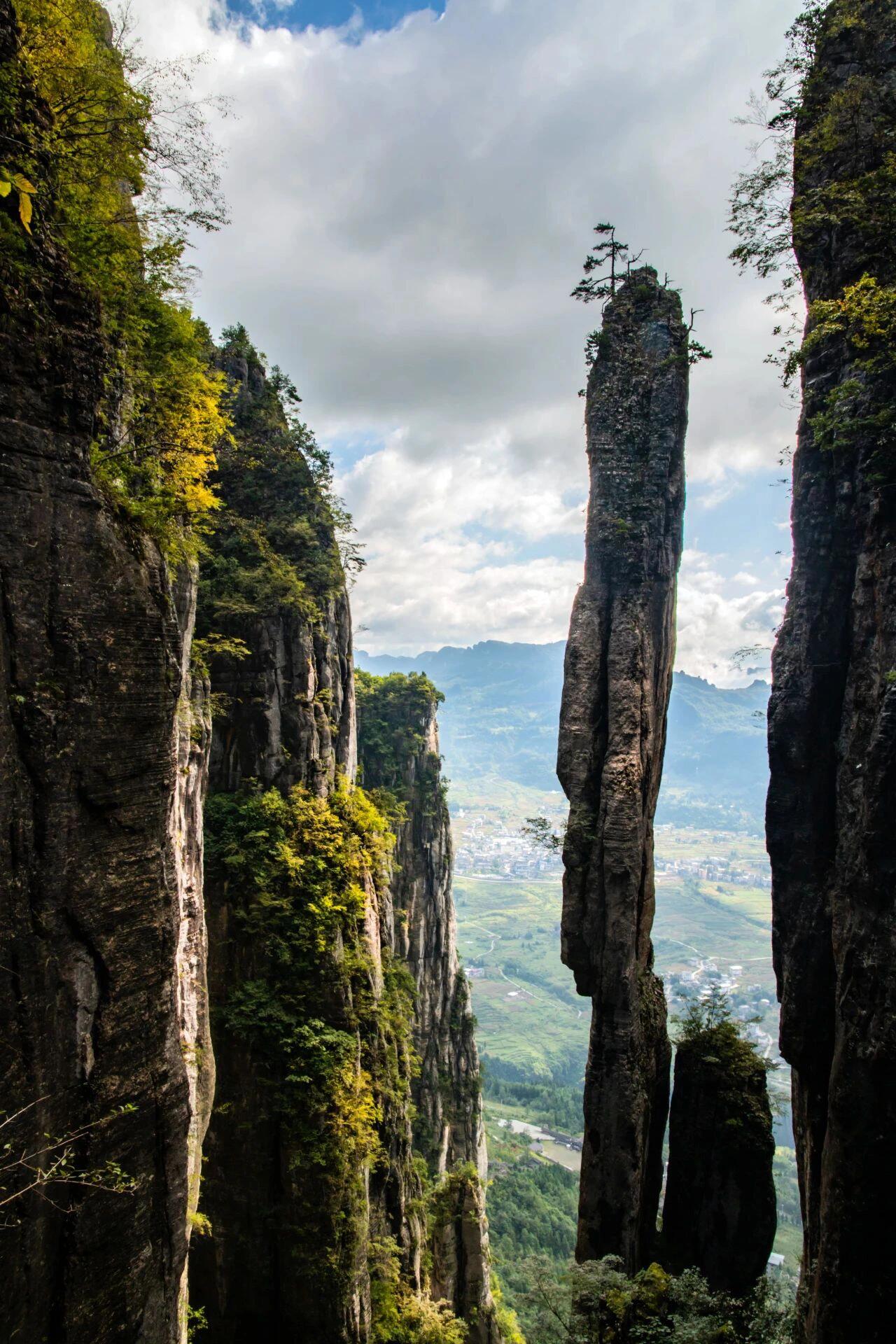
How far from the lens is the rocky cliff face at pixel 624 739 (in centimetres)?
1952

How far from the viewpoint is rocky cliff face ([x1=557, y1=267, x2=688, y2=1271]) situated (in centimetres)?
1952

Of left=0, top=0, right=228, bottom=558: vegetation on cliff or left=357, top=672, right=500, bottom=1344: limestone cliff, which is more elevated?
left=0, top=0, right=228, bottom=558: vegetation on cliff

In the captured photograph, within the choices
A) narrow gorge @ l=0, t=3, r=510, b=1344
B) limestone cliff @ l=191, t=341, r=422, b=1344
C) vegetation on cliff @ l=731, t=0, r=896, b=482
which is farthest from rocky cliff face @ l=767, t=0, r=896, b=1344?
limestone cliff @ l=191, t=341, r=422, b=1344

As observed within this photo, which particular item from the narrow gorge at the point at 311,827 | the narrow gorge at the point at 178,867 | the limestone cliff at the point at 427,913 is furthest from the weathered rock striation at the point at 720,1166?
the limestone cliff at the point at 427,913

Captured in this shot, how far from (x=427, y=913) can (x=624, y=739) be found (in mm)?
28279

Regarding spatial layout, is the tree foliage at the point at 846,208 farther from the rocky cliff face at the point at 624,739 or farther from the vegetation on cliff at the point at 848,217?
the rocky cliff face at the point at 624,739

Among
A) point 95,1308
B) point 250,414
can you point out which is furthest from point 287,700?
point 95,1308

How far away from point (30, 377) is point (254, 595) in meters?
16.0

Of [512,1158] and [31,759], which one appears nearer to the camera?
[31,759]

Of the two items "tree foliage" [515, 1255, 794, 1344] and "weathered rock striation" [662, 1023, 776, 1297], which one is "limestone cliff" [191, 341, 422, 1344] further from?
"weathered rock striation" [662, 1023, 776, 1297]

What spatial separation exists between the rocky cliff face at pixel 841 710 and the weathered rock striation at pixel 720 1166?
5189mm

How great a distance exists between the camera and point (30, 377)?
7.12m

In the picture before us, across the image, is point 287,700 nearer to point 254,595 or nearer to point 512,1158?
point 254,595

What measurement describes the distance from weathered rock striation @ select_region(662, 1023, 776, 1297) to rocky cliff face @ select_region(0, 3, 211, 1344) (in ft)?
56.3
